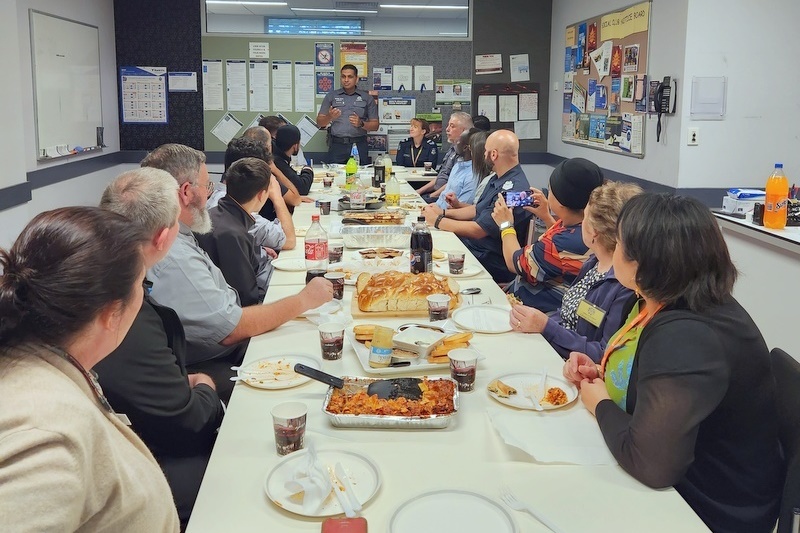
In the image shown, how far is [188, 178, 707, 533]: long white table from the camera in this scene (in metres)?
1.25

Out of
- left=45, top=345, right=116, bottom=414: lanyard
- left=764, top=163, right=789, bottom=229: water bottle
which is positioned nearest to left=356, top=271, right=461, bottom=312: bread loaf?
left=45, top=345, right=116, bottom=414: lanyard

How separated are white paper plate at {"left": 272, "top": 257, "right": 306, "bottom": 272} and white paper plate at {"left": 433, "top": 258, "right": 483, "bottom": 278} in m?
0.60

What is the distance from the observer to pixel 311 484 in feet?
A: 4.34

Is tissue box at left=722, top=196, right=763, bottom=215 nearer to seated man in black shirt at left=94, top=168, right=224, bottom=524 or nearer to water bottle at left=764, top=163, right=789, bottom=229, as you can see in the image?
water bottle at left=764, top=163, right=789, bottom=229

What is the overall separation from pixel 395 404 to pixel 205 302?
0.87 metres

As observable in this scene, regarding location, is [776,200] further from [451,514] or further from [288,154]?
[288,154]

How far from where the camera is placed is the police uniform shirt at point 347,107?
817 centimetres

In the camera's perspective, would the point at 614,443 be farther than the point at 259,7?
No

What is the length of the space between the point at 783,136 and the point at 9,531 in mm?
5203

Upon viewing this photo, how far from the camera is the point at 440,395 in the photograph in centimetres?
167

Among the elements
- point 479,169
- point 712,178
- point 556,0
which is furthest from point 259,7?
point 712,178

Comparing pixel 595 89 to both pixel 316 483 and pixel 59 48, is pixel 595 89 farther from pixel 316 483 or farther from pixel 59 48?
pixel 316 483

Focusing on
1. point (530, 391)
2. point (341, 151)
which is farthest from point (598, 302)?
point (341, 151)

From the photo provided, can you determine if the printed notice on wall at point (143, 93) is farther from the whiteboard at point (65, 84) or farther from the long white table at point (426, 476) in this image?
the long white table at point (426, 476)
